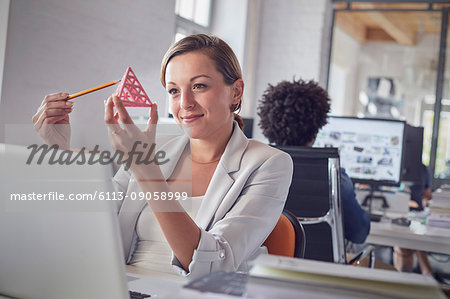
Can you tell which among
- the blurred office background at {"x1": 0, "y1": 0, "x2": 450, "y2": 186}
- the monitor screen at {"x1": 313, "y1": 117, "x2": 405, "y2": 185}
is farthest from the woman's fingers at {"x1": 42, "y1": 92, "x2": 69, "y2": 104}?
the blurred office background at {"x1": 0, "y1": 0, "x2": 450, "y2": 186}

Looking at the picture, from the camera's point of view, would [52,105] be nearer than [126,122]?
No

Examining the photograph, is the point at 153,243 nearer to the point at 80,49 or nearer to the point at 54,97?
the point at 54,97

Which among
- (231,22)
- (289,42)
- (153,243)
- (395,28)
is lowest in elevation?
(153,243)

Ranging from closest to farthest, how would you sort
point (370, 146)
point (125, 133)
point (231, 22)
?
1. point (125, 133)
2. point (370, 146)
3. point (231, 22)

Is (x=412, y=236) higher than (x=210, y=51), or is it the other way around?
(x=210, y=51)

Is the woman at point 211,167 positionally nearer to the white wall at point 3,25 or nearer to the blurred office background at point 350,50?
the white wall at point 3,25

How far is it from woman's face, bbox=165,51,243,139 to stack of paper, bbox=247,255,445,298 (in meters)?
0.76

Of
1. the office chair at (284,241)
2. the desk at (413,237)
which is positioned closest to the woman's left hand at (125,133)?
the office chair at (284,241)

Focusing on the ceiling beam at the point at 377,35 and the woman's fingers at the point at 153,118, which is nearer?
the woman's fingers at the point at 153,118

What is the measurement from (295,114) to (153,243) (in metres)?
1.17

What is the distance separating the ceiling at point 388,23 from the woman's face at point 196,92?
5070 mm

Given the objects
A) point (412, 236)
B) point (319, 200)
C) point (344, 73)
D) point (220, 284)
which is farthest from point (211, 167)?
point (344, 73)

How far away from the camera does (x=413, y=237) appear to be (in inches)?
97.3

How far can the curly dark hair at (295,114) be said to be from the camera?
90.7 inches
